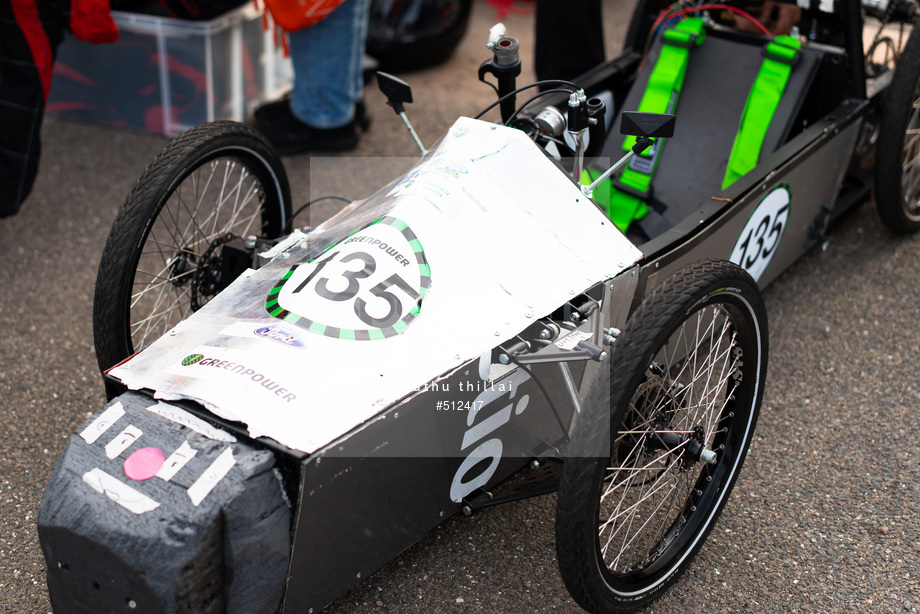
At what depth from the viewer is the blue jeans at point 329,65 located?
4.12 metres

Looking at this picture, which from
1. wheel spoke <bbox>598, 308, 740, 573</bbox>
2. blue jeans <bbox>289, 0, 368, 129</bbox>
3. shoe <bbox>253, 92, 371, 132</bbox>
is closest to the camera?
wheel spoke <bbox>598, 308, 740, 573</bbox>

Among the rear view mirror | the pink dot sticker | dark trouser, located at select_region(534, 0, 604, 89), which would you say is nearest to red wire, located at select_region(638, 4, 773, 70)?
dark trouser, located at select_region(534, 0, 604, 89)

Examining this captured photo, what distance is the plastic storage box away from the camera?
421 cm

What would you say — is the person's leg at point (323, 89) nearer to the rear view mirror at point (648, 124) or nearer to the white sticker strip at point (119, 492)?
the rear view mirror at point (648, 124)

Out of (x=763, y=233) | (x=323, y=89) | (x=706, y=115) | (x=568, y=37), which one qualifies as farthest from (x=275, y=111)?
(x=763, y=233)

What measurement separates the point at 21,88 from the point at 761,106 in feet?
9.42

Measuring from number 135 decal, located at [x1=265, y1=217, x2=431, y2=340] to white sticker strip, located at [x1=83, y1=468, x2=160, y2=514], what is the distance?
0.50m

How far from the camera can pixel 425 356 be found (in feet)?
6.19

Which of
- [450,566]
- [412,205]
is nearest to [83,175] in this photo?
[412,205]

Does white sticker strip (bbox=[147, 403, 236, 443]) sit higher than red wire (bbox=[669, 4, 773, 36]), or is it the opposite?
red wire (bbox=[669, 4, 773, 36])

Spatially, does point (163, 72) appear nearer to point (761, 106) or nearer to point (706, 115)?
point (706, 115)

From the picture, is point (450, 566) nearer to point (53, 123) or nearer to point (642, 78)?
point (642, 78)

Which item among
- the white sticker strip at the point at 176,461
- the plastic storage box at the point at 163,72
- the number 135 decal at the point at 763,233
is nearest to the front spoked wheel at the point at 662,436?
the number 135 decal at the point at 763,233

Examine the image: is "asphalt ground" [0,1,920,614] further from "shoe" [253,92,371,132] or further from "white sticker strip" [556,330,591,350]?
"white sticker strip" [556,330,591,350]
